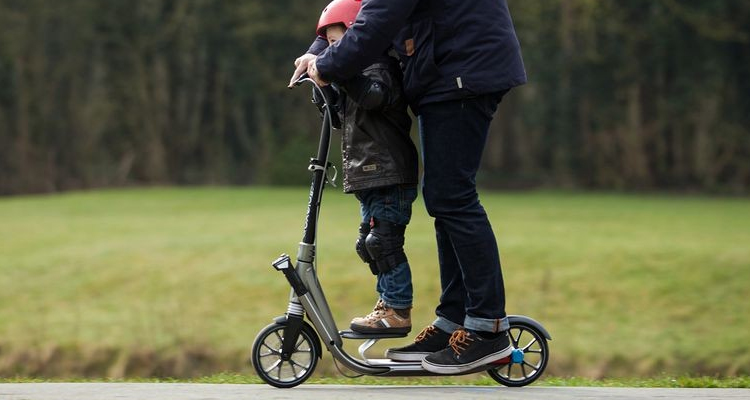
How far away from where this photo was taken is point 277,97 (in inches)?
1515

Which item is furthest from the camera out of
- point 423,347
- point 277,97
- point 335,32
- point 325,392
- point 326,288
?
point 277,97

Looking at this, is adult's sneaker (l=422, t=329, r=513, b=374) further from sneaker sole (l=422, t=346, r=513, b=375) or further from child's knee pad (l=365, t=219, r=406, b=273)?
child's knee pad (l=365, t=219, r=406, b=273)

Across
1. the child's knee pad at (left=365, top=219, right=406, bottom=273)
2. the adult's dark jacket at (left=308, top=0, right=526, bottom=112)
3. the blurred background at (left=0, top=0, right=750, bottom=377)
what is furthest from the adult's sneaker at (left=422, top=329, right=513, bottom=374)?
the blurred background at (left=0, top=0, right=750, bottom=377)

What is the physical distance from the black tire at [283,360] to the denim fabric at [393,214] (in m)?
0.36

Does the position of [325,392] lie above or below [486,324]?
below

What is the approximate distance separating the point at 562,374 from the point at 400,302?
5.05 metres

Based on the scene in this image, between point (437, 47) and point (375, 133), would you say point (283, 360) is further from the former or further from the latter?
point (437, 47)

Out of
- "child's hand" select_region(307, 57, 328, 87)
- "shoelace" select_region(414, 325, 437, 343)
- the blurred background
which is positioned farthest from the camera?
the blurred background

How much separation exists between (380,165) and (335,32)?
605 millimetres

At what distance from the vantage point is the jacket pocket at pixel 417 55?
4.91 metres

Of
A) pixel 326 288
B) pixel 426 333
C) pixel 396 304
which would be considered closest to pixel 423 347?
pixel 426 333

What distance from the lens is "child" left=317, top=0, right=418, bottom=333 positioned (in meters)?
4.95

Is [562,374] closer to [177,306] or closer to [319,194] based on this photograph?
[177,306]

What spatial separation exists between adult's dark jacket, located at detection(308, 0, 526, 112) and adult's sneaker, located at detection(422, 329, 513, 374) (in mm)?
966
